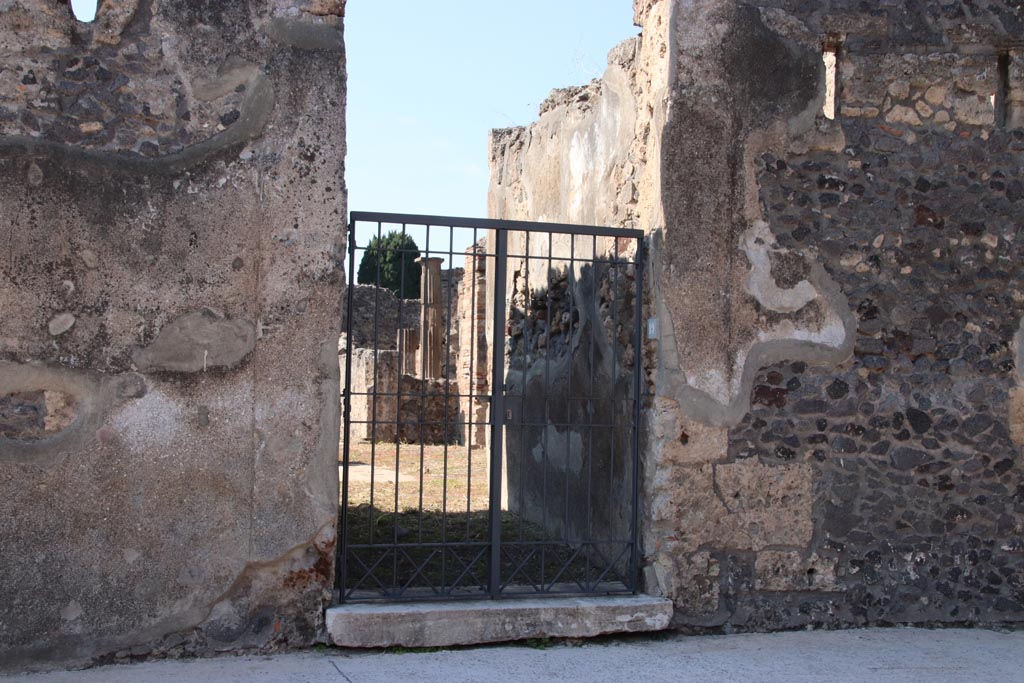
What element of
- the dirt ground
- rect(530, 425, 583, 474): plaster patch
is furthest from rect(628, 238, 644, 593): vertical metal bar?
the dirt ground

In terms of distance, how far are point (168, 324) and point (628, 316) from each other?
8.41 feet

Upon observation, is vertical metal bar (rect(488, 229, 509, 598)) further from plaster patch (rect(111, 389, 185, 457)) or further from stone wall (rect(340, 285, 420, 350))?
stone wall (rect(340, 285, 420, 350))

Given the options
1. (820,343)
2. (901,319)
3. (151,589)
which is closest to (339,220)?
(151,589)

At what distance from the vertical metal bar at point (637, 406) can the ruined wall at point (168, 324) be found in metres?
1.63

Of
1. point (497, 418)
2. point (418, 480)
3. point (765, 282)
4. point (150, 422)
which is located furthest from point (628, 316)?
point (418, 480)

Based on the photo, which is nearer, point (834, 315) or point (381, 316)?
point (834, 315)

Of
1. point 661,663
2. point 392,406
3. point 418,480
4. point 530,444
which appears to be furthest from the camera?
point 392,406

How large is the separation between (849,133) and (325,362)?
3.08 metres

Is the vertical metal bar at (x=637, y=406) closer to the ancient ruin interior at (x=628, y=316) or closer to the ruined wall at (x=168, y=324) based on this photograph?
the ancient ruin interior at (x=628, y=316)

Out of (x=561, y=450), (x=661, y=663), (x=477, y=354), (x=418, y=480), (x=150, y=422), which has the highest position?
(x=477, y=354)

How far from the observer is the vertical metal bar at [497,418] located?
5.18 metres

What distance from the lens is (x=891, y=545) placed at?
5.49 m

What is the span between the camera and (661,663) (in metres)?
4.79

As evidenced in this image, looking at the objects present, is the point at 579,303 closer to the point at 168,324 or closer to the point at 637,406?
the point at 637,406
